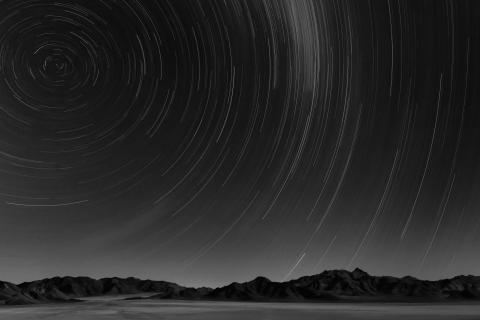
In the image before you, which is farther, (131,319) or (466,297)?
(466,297)

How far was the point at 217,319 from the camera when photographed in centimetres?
4853

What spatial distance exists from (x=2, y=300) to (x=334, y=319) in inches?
6017

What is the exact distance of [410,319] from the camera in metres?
51.5

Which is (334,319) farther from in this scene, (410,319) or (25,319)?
(25,319)

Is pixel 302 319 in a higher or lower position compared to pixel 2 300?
lower

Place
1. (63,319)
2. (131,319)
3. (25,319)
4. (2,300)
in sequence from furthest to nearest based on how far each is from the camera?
(2,300) < (25,319) < (63,319) < (131,319)

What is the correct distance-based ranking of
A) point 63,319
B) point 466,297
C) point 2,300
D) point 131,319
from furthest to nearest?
point 466,297 < point 2,300 < point 63,319 < point 131,319

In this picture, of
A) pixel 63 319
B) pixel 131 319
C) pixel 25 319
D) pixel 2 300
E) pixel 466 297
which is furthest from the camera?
pixel 466 297

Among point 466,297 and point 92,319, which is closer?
point 92,319

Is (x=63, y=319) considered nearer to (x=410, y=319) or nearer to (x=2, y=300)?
(x=410, y=319)

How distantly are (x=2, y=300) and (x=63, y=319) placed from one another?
137274 millimetres

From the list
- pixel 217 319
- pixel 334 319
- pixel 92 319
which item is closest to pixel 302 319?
pixel 334 319

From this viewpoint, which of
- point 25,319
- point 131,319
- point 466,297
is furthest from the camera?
point 466,297

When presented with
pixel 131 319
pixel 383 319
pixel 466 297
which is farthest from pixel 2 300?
pixel 466 297
